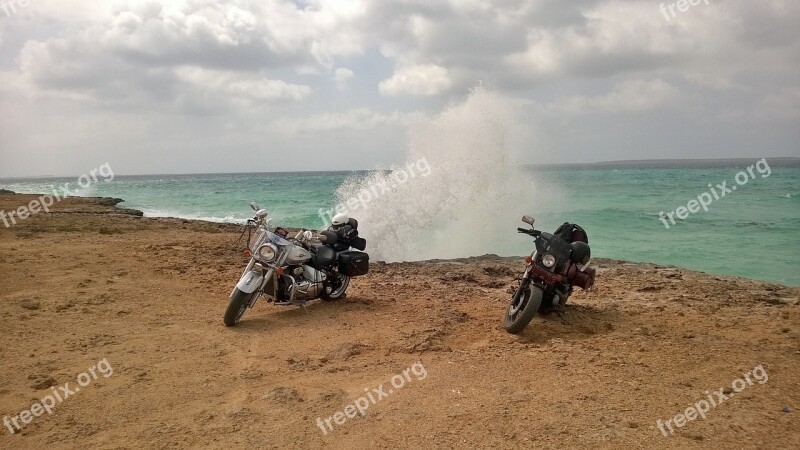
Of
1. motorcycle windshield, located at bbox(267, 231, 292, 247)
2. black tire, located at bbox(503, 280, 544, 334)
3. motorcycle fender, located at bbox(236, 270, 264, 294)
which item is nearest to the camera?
black tire, located at bbox(503, 280, 544, 334)

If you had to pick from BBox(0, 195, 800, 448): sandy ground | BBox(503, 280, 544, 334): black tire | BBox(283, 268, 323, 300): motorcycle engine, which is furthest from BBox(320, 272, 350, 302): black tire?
BBox(503, 280, 544, 334): black tire

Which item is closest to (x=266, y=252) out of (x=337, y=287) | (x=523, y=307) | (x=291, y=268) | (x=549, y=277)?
(x=291, y=268)

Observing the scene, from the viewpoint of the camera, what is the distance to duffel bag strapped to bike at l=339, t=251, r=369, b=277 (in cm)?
711

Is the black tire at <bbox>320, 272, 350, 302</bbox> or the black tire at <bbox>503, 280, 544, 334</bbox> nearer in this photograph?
the black tire at <bbox>503, 280, 544, 334</bbox>

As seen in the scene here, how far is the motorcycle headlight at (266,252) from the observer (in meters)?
6.11

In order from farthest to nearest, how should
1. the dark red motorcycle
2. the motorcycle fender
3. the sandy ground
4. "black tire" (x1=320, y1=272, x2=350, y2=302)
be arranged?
1. "black tire" (x1=320, y1=272, x2=350, y2=302)
2. the motorcycle fender
3. the dark red motorcycle
4. the sandy ground

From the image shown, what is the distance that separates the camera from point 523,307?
5.93 m

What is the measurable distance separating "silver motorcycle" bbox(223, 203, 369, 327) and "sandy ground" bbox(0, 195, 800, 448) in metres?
0.24

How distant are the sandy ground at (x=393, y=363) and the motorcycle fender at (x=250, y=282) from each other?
1.54 ft

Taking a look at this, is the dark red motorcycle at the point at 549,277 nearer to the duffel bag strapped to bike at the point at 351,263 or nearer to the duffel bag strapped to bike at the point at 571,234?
the duffel bag strapped to bike at the point at 571,234

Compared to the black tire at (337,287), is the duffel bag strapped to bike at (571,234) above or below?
above

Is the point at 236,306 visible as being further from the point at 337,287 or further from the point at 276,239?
the point at 337,287

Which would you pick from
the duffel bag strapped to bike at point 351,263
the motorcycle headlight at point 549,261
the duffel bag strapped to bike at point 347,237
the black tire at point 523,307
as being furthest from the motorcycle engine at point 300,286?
the motorcycle headlight at point 549,261

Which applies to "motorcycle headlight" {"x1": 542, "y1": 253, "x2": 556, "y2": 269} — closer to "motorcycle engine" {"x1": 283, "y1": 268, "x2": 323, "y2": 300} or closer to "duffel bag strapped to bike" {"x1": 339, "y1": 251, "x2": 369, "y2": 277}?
"duffel bag strapped to bike" {"x1": 339, "y1": 251, "x2": 369, "y2": 277}
